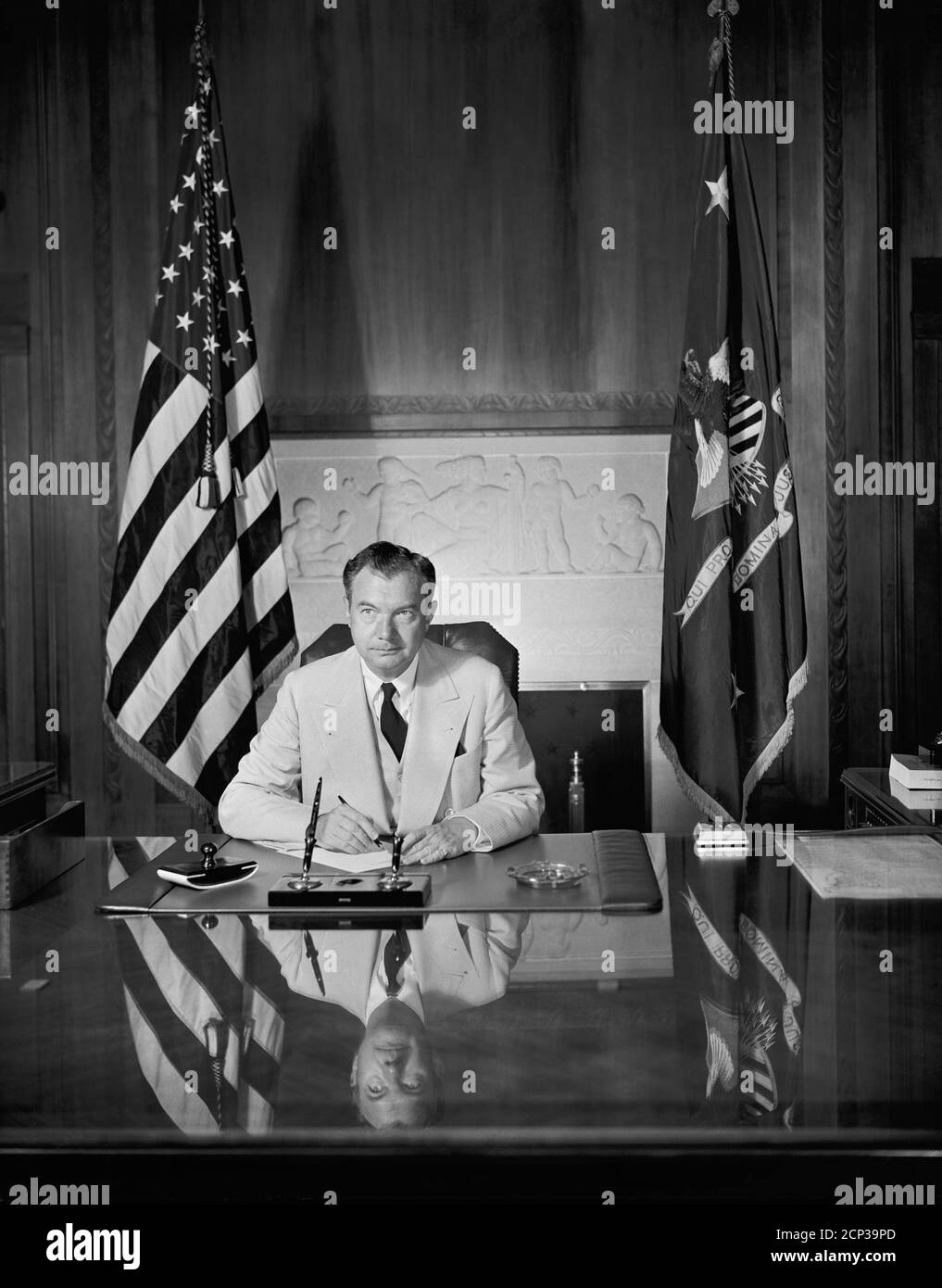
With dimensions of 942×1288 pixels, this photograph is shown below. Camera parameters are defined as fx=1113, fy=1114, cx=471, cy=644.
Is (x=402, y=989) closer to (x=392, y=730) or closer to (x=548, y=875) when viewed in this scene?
(x=548, y=875)

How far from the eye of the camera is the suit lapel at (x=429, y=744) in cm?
272

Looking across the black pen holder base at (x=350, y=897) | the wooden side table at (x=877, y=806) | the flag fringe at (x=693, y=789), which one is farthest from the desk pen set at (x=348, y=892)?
the flag fringe at (x=693, y=789)

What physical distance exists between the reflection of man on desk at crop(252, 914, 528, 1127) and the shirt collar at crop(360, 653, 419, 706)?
918 millimetres

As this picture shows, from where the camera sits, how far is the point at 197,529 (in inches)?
153

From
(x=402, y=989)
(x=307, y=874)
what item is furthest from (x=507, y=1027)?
(x=307, y=874)

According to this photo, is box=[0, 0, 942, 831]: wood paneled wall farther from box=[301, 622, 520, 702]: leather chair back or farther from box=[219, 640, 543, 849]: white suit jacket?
box=[219, 640, 543, 849]: white suit jacket

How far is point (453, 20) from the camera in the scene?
4516mm

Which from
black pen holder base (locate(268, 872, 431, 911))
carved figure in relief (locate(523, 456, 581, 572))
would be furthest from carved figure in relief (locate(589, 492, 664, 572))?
black pen holder base (locate(268, 872, 431, 911))

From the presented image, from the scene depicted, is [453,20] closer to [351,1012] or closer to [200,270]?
[200,270]

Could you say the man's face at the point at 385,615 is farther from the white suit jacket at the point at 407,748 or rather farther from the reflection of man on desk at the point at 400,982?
the reflection of man on desk at the point at 400,982

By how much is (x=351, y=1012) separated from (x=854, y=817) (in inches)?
85.3

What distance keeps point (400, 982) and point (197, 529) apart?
2576 mm

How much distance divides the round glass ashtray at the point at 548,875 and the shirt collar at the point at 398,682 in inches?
27.8

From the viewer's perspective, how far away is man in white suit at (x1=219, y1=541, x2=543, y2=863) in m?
2.64
